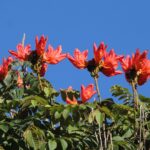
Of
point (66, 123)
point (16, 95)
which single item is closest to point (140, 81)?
point (66, 123)

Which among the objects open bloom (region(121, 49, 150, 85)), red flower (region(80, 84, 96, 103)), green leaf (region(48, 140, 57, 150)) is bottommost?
green leaf (region(48, 140, 57, 150))

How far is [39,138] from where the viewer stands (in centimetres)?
367

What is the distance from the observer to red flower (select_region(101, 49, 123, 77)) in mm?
3904

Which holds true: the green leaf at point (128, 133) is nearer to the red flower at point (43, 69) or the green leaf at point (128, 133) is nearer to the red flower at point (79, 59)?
the red flower at point (79, 59)

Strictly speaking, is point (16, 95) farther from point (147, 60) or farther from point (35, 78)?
point (147, 60)

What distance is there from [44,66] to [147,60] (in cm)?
74

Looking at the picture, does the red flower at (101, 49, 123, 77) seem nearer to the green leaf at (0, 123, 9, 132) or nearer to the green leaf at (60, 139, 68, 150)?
the green leaf at (60, 139, 68, 150)

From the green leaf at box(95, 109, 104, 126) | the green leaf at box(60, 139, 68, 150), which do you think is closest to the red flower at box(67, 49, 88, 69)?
the green leaf at box(95, 109, 104, 126)

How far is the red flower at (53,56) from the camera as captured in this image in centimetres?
415

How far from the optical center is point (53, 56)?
4176mm

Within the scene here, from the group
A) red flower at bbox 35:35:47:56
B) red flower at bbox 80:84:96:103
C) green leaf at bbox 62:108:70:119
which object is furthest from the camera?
red flower at bbox 35:35:47:56

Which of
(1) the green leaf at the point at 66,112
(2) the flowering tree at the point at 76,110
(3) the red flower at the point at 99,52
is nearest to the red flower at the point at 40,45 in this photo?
(2) the flowering tree at the point at 76,110

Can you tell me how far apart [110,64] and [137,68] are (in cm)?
17

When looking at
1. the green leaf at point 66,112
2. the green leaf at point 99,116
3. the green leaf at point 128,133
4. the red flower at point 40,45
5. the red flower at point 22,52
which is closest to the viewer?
the green leaf at point 99,116
